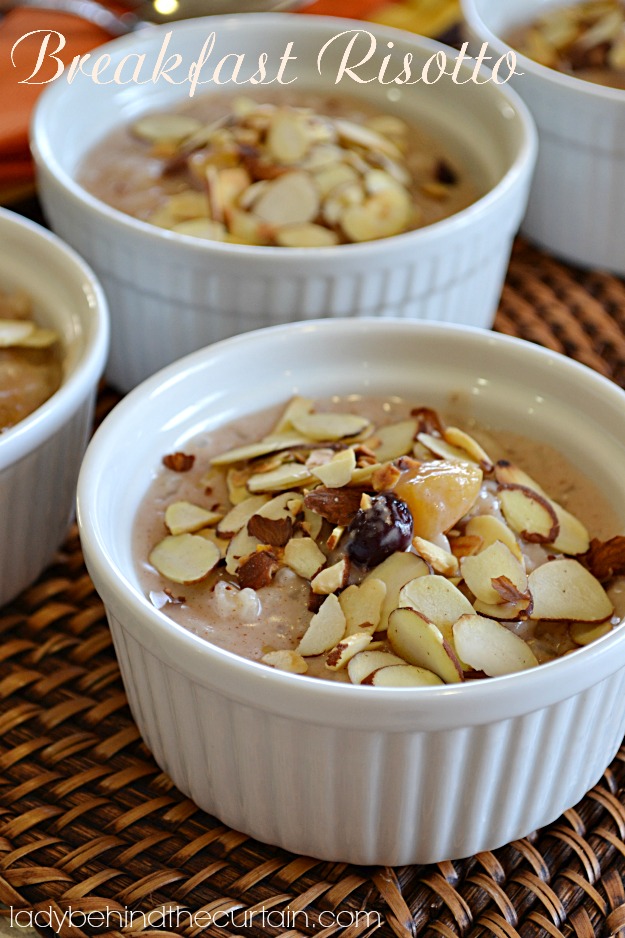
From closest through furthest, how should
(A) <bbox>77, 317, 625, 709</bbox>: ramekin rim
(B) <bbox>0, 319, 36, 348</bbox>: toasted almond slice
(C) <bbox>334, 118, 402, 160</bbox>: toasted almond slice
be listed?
(A) <bbox>77, 317, 625, 709</bbox>: ramekin rim, (B) <bbox>0, 319, 36, 348</bbox>: toasted almond slice, (C) <bbox>334, 118, 402, 160</bbox>: toasted almond slice

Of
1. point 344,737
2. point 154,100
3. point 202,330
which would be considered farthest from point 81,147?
point 344,737

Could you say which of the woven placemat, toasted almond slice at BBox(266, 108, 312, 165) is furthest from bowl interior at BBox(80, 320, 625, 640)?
toasted almond slice at BBox(266, 108, 312, 165)

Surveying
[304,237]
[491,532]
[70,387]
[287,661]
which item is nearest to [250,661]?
[287,661]

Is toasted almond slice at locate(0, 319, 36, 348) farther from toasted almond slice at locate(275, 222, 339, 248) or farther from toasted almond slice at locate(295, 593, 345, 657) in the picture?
toasted almond slice at locate(295, 593, 345, 657)

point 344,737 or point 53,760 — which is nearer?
point 344,737

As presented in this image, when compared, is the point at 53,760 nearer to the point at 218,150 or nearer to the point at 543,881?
the point at 543,881
